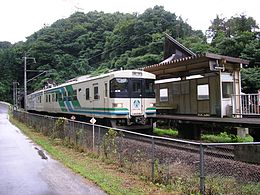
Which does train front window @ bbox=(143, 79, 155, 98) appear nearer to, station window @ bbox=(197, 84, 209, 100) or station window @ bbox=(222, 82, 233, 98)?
station window @ bbox=(197, 84, 209, 100)

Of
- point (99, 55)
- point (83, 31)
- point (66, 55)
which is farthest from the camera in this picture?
point (99, 55)

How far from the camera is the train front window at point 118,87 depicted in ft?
52.3

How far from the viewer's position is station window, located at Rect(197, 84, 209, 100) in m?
17.4

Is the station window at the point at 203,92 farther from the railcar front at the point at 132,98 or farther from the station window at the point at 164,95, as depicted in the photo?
the station window at the point at 164,95

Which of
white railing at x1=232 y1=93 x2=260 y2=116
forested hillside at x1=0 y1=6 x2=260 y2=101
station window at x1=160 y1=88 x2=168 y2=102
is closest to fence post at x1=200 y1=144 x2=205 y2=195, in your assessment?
white railing at x1=232 y1=93 x2=260 y2=116

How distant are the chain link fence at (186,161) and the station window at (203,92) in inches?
324

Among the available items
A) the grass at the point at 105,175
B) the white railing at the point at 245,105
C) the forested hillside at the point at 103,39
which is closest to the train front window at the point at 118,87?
the grass at the point at 105,175

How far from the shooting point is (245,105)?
16.4 metres

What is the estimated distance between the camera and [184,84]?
19156 mm

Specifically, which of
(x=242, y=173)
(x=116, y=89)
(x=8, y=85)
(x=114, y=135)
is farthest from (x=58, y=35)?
(x=242, y=173)

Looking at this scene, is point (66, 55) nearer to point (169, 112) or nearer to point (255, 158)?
point (169, 112)

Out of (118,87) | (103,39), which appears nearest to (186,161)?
(118,87)

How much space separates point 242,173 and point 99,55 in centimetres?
5928

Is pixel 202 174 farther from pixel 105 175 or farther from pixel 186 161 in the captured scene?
pixel 105 175
